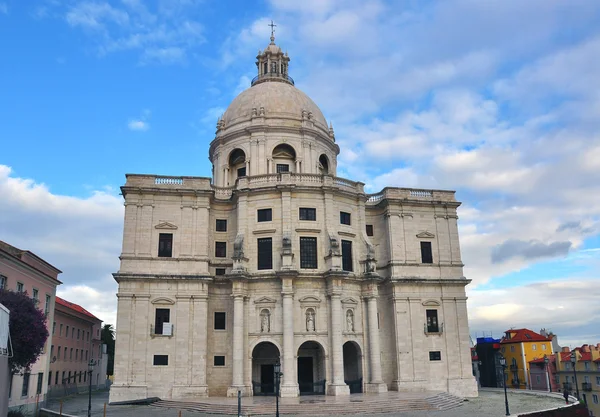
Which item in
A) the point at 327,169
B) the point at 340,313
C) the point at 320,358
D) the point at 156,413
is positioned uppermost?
the point at 327,169

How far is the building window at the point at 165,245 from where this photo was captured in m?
40.8

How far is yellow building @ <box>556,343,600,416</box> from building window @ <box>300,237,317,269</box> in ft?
107

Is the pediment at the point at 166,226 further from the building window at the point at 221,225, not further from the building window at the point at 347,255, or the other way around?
the building window at the point at 347,255

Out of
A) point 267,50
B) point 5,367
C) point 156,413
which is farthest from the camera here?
point 267,50

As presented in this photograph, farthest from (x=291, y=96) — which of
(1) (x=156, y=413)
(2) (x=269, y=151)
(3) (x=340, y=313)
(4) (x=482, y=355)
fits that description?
(4) (x=482, y=355)

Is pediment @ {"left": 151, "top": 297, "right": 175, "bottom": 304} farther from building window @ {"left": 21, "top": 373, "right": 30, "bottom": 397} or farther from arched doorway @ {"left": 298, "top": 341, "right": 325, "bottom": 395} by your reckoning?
arched doorway @ {"left": 298, "top": 341, "right": 325, "bottom": 395}

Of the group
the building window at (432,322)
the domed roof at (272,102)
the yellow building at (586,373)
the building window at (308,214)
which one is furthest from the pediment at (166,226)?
the yellow building at (586,373)

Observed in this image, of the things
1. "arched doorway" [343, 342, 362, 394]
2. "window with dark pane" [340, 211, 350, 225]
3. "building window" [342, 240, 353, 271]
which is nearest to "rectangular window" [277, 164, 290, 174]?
"window with dark pane" [340, 211, 350, 225]

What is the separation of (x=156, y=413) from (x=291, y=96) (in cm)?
3078

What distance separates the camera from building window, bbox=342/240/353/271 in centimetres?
4147

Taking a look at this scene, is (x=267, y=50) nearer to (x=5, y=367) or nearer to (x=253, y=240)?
(x=253, y=240)

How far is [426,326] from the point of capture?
43156mm

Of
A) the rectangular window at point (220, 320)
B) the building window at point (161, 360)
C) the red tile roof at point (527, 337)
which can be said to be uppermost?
the rectangular window at point (220, 320)

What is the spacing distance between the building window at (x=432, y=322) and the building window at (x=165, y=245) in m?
21.2
